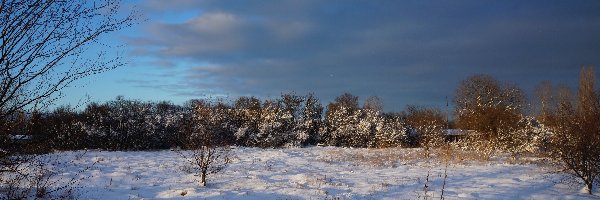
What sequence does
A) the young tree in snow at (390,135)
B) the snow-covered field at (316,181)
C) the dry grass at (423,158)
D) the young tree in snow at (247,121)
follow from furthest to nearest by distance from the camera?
the young tree in snow at (390,135) < the young tree in snow at (247,121) < the dry grass at (423,158) < the snow-covered field at (316,181)

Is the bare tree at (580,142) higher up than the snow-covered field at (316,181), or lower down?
higher up

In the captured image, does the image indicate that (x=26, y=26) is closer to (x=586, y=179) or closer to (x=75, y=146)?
(x=586, y=179)

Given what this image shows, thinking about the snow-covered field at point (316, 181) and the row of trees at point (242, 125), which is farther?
the row of trees at point (242, 125)

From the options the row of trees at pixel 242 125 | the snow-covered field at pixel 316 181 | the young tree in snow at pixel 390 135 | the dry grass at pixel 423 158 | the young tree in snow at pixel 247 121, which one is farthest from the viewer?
the young tree in snow at pixel 390 135

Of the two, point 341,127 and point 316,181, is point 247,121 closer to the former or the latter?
point 341,127

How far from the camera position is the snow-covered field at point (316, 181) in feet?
33.8

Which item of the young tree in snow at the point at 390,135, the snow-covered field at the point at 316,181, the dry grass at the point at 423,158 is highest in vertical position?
the young tree in snow at the point at 390,135

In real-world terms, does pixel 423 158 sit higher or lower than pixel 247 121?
lower

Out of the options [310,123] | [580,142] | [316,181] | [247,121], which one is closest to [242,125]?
[247,121]

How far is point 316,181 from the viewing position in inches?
463

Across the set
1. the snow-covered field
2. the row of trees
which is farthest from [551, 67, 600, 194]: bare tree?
the row of trees

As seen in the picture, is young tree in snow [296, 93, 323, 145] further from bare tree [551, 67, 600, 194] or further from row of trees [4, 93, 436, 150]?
bare tree [551, 67, 600, 194]

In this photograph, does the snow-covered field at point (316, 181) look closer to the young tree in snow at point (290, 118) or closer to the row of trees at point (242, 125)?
the row of trees at point (242, 125)

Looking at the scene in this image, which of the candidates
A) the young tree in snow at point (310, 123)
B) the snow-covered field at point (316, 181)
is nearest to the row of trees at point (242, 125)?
the young tree in snow at point (310, 123)
